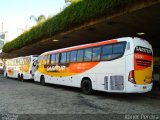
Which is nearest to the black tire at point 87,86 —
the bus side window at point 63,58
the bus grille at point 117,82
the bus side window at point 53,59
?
the bus grille at point 117,82

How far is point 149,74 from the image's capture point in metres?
12.7

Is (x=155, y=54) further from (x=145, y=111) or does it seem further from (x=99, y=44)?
(x=145, y=111)

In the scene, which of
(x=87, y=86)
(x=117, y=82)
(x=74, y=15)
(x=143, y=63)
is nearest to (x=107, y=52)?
(x=117, y=82)

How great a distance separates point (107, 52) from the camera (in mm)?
13305

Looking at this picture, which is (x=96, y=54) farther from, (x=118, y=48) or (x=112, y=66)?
(x=118, y=48)

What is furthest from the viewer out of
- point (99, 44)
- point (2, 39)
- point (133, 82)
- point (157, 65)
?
point (2, 39)

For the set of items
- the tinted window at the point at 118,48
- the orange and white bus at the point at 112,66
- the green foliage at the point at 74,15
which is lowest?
the orange and white bus at the point at 112,66

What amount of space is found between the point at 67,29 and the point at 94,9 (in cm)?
404

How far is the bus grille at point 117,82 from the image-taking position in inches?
479

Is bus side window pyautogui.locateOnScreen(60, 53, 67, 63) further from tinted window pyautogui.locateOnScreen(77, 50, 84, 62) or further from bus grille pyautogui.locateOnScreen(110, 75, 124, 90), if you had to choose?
bus grille pyautogui.locateOnScreen(110, 75, 124, 90)

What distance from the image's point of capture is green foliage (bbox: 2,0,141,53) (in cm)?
1295

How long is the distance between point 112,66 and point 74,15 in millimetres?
5044

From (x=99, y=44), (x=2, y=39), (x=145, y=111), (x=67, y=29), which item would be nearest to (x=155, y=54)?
(x=67, y=29)

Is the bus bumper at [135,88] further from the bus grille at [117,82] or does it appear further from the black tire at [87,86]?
the black tire at [87,86]
